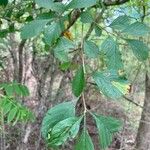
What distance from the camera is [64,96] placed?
304 centimetres

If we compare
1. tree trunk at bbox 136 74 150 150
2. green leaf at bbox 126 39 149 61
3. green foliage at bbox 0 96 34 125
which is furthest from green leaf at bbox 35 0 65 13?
tree trunk at bbox 136 74 150 150

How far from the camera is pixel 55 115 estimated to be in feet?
1.90

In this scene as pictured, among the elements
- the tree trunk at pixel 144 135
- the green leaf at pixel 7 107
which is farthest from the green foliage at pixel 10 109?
the tree trunk at pixel 144 135

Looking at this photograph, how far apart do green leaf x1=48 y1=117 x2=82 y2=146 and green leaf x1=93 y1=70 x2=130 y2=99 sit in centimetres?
7

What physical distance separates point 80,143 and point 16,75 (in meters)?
2.29

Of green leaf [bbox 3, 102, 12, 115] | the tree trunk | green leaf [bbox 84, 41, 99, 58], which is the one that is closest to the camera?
green leaf [bbox 84, 41, 99, 58]

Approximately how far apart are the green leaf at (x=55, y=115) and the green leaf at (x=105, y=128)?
0.13ft

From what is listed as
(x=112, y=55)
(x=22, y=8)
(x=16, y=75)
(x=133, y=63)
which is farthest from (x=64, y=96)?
(x=112, y=55)

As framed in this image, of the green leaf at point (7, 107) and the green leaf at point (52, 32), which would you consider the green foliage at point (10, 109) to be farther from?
the green leaf at point (52, 32)

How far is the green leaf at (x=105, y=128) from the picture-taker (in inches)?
21.7

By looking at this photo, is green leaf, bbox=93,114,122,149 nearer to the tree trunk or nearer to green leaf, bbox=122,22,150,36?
green leaf, bbox=122,22,150,36

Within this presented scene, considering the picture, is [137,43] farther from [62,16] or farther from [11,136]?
[11,136]

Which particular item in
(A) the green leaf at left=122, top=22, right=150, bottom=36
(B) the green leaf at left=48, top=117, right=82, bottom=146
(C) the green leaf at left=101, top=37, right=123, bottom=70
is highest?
(A) the green leaf at left=122, top=22, right=150, bottom=36

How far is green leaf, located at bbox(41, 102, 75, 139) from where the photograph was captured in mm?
576
